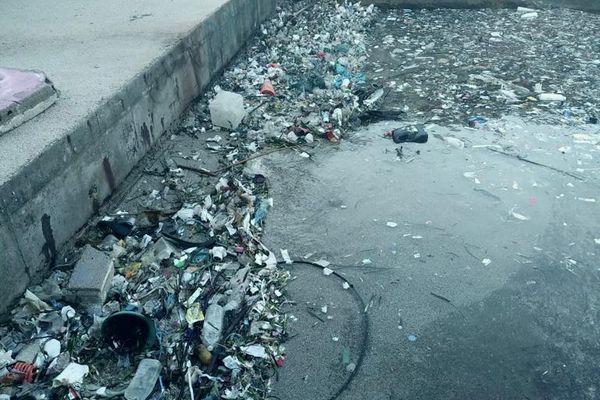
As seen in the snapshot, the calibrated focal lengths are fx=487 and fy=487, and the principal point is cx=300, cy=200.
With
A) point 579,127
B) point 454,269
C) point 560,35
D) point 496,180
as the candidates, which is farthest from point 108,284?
point 560,35

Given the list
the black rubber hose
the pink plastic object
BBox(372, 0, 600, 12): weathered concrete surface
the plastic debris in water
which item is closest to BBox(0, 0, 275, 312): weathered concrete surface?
the pink plastic object

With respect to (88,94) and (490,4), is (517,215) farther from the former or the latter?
(490,4)

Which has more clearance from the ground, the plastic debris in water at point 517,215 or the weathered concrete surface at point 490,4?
the weathered concrete surface at point 490,4

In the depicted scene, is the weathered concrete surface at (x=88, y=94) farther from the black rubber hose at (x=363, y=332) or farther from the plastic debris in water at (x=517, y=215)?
the plastic debris in water at (x=517, y=215)

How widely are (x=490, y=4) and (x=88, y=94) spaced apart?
858 cm

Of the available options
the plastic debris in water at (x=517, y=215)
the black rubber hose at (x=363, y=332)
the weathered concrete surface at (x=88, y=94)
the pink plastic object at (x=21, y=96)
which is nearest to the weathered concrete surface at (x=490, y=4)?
the weathered concrete surface at (x=88, y=94)

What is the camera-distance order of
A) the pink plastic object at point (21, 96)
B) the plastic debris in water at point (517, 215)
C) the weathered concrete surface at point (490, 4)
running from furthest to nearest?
the weathered concrete surface at point (490, 4) < the plastic debris in water at point (517, 215) < the pink plastic object at point (21, 96)

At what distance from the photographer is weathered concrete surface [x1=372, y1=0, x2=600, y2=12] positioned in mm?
9523

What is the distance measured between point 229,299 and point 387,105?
3.73 m

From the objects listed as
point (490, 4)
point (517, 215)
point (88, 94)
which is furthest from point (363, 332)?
point (490, 4)

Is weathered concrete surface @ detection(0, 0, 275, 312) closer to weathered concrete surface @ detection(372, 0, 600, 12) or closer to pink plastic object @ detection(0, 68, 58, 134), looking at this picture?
pink plastic object @ detection(0, 68, 58, 134)

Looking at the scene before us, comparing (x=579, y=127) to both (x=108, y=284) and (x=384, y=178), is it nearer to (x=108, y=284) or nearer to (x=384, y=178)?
(x=384, y=178)

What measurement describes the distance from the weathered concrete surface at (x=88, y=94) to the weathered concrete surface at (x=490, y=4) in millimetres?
4167

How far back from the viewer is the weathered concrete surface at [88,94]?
303 cm
